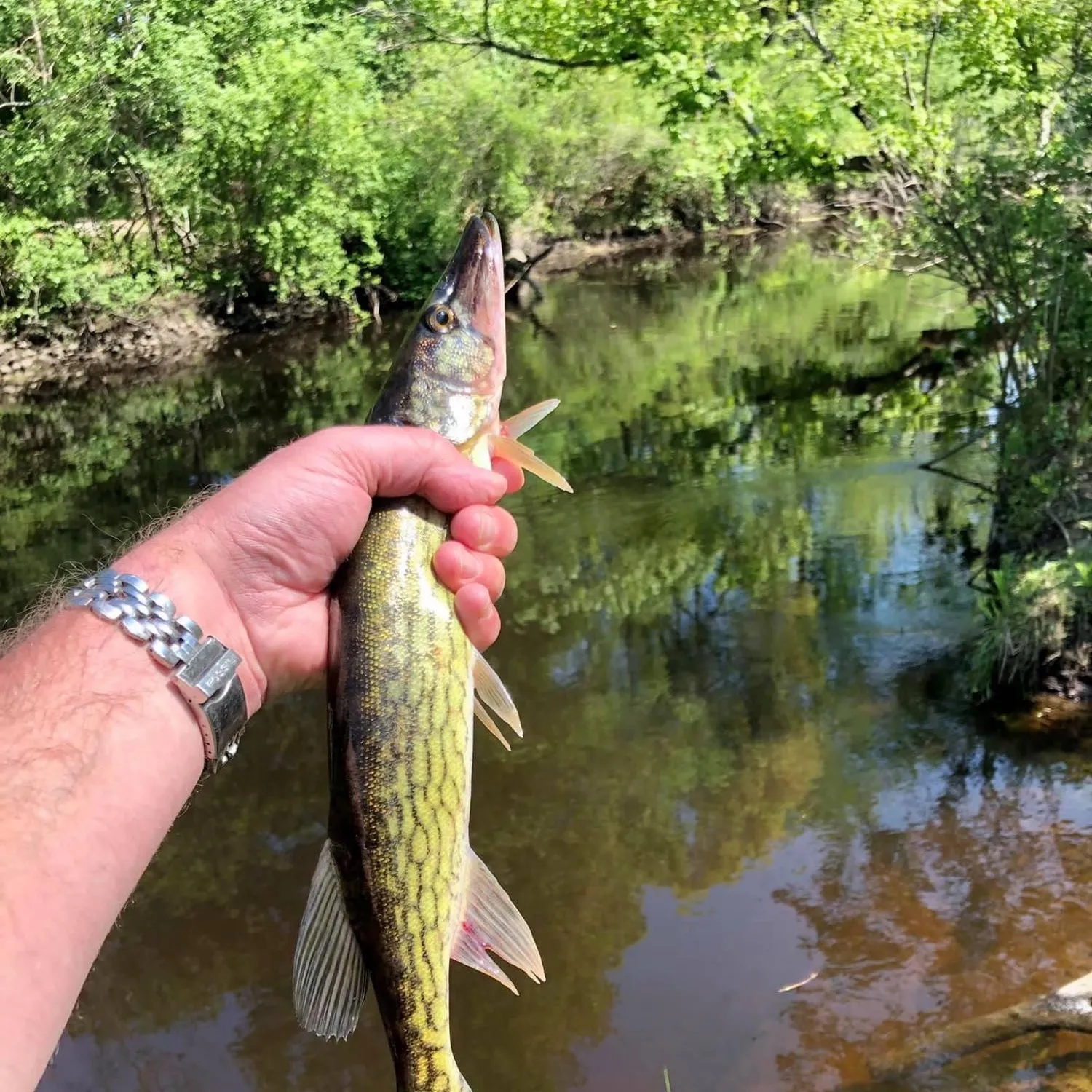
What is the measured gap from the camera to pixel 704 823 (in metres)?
7.45

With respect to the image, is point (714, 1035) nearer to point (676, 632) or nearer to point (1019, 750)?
point (1019, 750)

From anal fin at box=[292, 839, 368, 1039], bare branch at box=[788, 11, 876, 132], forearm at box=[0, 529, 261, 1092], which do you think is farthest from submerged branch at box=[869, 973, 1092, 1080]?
bare branch at box=[788, 11, 876, 132]

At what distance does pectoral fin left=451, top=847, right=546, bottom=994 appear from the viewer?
256 cm

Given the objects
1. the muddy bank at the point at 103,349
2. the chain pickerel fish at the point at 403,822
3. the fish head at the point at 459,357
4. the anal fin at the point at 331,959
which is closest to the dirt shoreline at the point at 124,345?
the muddy bank at the point at 103,349

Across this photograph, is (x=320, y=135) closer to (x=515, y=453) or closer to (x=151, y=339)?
(x=151, y=339)

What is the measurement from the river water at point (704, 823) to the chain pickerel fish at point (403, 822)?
137 inches

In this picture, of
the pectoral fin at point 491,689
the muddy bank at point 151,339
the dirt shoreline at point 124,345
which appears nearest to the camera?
the pectoral fin at point 491,689

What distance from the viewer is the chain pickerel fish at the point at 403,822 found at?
2.45 metres

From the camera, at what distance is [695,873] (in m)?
6.98

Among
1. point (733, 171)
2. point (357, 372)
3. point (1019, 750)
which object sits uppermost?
point (733, 171)

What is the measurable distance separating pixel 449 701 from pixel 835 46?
14.8 metres

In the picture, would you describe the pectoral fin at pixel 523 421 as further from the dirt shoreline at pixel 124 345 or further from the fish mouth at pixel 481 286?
the dirt shoreline at pixel 124 345

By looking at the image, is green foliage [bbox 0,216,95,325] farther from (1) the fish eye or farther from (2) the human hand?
(1) the fish eye

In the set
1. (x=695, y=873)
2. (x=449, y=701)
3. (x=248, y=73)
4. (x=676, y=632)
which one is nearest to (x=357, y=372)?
(x=248, y=73)
